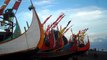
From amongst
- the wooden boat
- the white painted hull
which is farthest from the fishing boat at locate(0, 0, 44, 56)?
the wooden boat

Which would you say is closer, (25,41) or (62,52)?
(25,41)

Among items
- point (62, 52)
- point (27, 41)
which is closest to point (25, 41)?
point (27, 41)

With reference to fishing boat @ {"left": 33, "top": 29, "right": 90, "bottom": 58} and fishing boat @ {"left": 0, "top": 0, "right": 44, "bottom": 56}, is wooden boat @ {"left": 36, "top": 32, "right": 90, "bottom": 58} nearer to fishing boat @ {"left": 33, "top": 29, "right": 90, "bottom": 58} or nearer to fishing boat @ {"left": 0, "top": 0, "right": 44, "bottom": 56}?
fishing boat @ {"left": 33, "top": 29, "right": 90, "bottom": 58}

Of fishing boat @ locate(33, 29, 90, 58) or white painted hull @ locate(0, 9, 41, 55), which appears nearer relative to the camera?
white painted hull @ locate(0, 9, 41, 55)

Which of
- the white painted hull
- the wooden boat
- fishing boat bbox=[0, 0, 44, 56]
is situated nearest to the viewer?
fishing boat bbox=[0, 0, 44, 56]

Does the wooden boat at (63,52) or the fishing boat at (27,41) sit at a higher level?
the fishing boat at (27,41)

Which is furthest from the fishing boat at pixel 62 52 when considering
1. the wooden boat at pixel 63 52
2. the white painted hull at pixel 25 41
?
the white painted hull at pixel 25 41

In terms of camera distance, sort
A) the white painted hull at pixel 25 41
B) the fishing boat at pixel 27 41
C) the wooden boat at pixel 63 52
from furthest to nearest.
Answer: the wooden boat at pixel 63 52 → the white painted hull at pixel 25 41 → the fishing boat at pixel 27 41

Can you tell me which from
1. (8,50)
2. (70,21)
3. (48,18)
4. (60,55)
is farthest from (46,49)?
(8,50)

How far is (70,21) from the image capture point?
34.0 meters

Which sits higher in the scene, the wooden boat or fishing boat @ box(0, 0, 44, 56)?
fishing boat @ box(0, 0, 44, 56)

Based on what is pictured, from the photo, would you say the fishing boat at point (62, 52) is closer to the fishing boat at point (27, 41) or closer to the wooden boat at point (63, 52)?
the wooden boat at point (63, 52)

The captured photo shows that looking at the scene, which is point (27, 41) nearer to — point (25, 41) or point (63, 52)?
point (25, 41)

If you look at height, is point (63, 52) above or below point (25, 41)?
below
